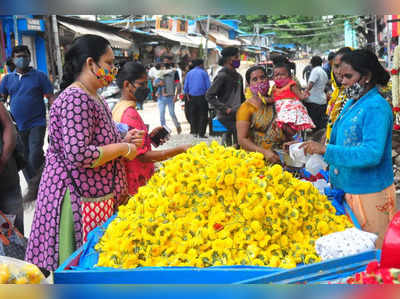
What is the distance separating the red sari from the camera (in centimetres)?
316

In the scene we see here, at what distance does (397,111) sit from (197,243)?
4.09 m

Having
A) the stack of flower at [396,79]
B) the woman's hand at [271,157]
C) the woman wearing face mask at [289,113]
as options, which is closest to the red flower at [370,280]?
the woman's hand at [271,157]

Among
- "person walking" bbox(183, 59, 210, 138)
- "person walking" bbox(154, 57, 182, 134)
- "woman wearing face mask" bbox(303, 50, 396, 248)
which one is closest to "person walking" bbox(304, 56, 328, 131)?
"person walking" bbox(183, 59, 210, 138)

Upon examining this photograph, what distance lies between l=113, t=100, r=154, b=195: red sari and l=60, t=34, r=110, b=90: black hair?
0.67m

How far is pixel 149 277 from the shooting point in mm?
1796

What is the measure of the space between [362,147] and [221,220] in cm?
95

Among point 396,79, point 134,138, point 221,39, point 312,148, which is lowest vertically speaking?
point 312,148

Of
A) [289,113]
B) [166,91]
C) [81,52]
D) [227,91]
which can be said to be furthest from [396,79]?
[166,91]

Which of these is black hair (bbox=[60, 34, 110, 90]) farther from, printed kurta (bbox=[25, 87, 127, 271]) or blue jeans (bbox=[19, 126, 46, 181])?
blue jeans (bbox=[19, 126, 46, 181])

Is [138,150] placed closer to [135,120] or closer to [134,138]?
[135,120]

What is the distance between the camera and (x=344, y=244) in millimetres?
1706

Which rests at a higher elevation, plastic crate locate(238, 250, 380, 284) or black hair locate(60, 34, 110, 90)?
black hair locate(60, 34, 110, 90)

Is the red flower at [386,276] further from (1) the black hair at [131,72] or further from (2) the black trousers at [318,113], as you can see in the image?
(2) the black trousers at [318,113]

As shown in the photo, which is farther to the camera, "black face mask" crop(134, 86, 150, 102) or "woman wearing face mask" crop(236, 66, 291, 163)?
"woman wearing face mask" crop(236, 66, 291, 163)
